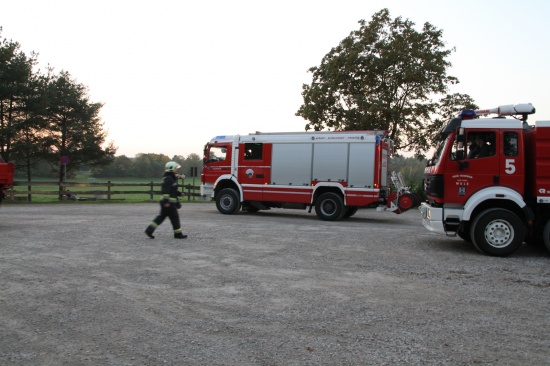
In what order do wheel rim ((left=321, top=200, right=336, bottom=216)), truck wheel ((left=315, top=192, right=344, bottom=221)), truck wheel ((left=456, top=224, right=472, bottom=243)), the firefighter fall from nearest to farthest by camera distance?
truck wheel ((left=456, top=224, right=472, bottom=243)) < the firefighter < truck wheel ((left=315, top=192, right=344, bottom=221)) < wheel rim ((left=321, top=200, right=336, bottom=216))

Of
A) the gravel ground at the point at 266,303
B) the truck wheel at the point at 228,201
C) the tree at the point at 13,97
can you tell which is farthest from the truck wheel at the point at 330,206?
the tree at the point at 13,97

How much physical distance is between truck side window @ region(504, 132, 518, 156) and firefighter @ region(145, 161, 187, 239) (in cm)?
706

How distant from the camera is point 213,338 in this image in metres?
4.38

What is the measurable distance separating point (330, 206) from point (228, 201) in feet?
13.4

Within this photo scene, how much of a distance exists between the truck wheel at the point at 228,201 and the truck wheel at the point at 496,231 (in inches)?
392

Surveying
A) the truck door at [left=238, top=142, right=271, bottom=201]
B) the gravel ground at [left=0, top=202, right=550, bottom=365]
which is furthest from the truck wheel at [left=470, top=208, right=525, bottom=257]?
the truck door at [left=238, top=142, right=271, bottom=201]

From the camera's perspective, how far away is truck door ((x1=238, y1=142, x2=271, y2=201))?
17.1 m

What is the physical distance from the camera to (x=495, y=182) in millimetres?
9281

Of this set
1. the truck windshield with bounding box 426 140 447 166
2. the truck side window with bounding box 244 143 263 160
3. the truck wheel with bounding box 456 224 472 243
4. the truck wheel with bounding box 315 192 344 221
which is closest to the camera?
the truck wheel with bounding box 456 224 472 243

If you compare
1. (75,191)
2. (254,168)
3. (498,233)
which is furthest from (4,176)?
(75,191)

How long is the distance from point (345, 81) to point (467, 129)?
55.6 ft

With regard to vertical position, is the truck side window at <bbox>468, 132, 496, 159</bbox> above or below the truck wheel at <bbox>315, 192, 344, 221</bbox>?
above

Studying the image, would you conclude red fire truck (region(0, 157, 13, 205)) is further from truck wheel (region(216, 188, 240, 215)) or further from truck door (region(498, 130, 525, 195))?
truck door (region(498, 130, 525, 195))

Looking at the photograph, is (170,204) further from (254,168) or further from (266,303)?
(254,168)
